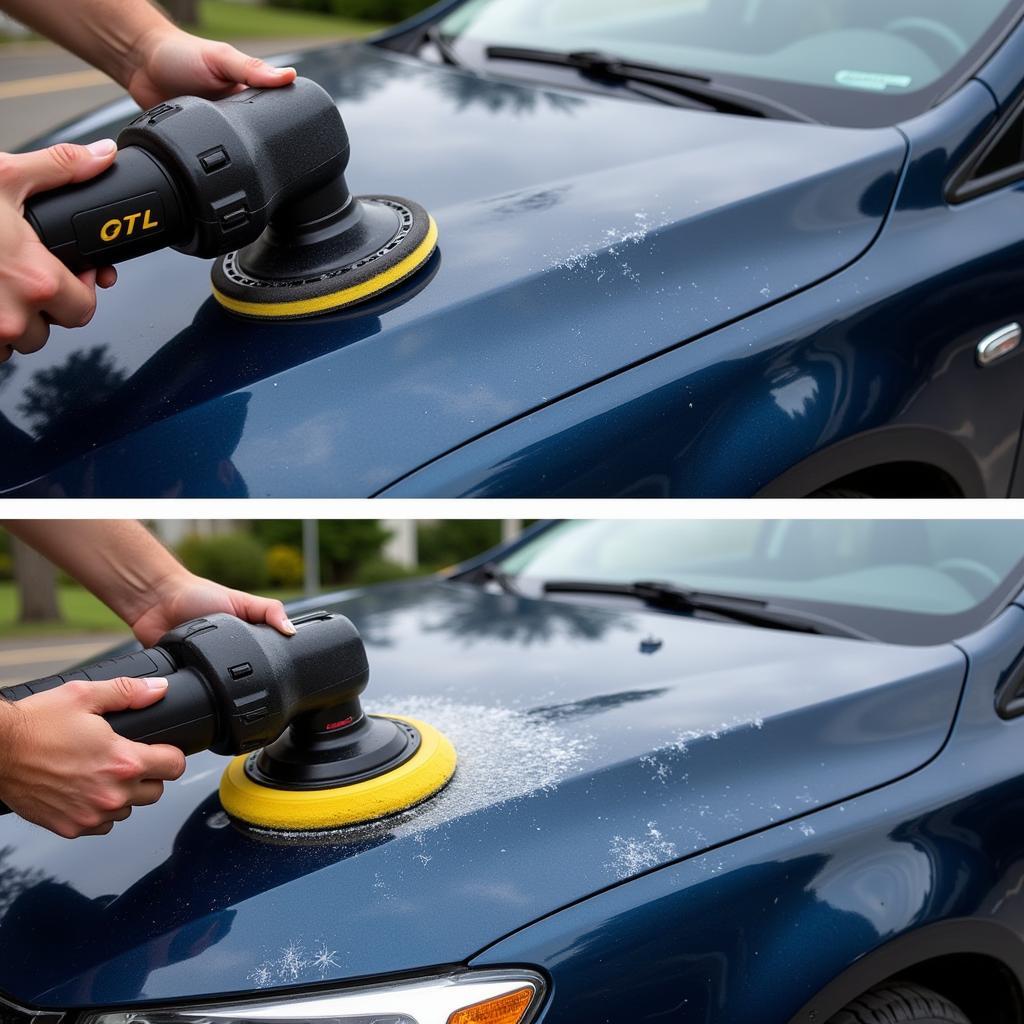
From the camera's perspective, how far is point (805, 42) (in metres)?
2.62

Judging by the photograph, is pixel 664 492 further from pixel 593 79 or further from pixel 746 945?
pixel 593 79

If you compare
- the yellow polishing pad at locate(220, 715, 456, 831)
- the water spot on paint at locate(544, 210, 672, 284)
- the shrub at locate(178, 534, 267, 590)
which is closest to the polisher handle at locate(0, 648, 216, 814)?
the yellow polishing pad at locate(220, 715, 456, 831)

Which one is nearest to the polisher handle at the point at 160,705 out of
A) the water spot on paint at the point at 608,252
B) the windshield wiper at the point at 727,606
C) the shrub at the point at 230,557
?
the water spot on paint at the point at 608,252

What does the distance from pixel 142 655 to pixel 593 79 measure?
1580 mm

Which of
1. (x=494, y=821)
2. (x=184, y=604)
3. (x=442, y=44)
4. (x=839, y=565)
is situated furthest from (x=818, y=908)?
(x=442, y=44)

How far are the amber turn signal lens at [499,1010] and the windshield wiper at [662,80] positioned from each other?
1618mm

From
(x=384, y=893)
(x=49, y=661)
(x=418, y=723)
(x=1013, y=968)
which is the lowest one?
(x=49, y=661)

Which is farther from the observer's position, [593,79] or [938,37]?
[593,79]

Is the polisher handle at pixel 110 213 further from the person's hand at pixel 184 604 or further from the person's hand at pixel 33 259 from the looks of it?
the person's hand at pixel 184 604

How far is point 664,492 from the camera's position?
6.25ft

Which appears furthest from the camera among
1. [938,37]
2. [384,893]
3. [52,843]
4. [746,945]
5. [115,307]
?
[938,37]

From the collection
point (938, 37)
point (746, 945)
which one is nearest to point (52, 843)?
point (746, 945)

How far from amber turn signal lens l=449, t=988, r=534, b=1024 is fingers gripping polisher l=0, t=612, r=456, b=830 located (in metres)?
0.31

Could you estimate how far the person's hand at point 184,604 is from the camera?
6.56ft
